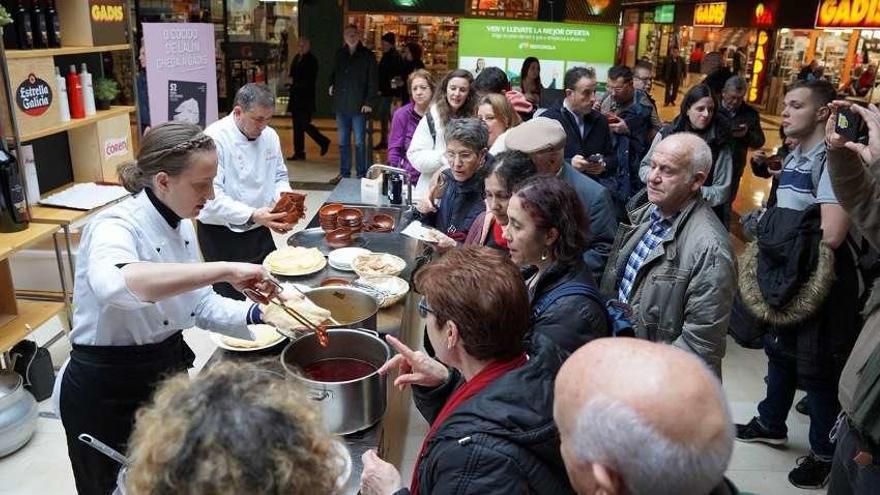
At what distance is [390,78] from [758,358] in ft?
22.2

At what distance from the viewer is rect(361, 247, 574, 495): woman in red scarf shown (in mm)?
1197

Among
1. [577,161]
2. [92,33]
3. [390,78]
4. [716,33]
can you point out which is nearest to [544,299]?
[577,161]

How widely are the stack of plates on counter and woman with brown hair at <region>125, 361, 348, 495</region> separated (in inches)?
→ 73.3

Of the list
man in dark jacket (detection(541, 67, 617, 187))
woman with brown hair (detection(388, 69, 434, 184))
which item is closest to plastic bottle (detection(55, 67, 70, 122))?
woman with brown hair (detection(388, 69, 434, 184))

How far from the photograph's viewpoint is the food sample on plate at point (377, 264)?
2.74 metres

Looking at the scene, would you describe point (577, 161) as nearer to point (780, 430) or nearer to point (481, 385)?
point (780, 430)

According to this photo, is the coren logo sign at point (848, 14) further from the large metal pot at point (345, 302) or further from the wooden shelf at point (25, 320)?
the wooden shelf at point (25, 320)

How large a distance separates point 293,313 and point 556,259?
843 millimetres

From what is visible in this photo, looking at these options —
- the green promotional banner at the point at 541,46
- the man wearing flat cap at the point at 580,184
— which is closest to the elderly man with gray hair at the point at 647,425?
the man wearing flat cap at the point at 580,184

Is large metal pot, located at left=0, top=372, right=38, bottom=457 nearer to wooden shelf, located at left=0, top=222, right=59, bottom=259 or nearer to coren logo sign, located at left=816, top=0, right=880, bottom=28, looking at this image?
wooden shelf, located at left=0, top=222, right=59, bottom=259

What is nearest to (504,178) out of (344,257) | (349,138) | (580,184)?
(580,184)

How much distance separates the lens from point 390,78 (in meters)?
9.31

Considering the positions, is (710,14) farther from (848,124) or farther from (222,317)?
(222,317)

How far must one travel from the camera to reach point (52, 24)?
12.8 ft
